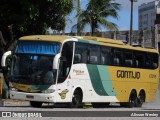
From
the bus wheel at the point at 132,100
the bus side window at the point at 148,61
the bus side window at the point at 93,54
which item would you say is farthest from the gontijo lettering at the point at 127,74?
the bus side window at the point at 93,54

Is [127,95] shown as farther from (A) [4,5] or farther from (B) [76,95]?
(A) [4,5]

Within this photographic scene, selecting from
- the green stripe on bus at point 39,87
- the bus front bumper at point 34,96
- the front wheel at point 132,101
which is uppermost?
the green stripe on bus at point 39,87

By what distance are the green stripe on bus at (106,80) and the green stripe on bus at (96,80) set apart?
190 millimetres

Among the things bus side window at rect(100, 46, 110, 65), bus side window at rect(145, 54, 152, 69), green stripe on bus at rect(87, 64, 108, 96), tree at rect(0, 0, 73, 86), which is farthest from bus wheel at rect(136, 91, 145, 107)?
tree at rect(0, 0, 73, 86)

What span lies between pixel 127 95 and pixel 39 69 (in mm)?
7328

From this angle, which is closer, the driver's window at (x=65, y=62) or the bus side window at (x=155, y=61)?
the driver's window at (x=65, y=62)

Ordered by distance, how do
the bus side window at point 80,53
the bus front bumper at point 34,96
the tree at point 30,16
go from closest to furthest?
the bus front bumper at point 34,96 → the bus side window at point 80,53 → the tree at point 30,16

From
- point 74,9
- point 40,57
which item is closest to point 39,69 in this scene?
point 40,57

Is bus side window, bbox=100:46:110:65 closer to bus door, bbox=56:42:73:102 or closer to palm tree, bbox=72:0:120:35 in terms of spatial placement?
bus door, bbox=56:42:73:102

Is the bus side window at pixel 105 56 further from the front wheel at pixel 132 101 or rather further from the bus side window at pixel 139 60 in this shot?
the front wheel at pixel 132 101

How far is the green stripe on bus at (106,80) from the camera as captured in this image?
2485cm

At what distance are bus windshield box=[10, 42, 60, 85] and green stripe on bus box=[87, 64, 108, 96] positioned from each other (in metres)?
2.62

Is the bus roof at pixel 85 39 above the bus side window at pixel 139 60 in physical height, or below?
above

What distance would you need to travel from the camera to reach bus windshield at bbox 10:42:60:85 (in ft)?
71.4
